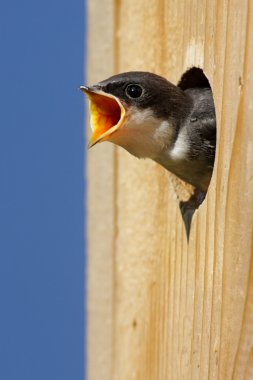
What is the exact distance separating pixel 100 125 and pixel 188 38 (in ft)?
0.63

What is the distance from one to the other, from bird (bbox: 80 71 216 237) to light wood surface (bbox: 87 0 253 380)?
50 millimetres

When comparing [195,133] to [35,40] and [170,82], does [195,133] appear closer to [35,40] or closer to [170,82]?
[170,82]

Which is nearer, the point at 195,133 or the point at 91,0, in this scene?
the point at 195,133

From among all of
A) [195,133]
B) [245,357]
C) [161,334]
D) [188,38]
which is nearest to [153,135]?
[195,133]

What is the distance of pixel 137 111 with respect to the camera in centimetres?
133

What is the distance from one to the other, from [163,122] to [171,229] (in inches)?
7.1

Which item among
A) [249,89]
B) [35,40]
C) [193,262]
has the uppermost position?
[35,40]

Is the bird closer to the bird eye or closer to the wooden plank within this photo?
the bird eye

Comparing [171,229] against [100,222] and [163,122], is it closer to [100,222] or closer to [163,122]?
[163,122]

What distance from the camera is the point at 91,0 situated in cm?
165

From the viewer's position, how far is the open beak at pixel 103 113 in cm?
123

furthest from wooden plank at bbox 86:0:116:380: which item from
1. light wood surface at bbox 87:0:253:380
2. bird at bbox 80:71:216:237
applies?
bird at bbox 80:71:216:237

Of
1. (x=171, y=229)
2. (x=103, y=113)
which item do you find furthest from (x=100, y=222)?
(x=103, y=113)

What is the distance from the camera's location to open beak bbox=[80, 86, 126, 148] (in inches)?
48.3
